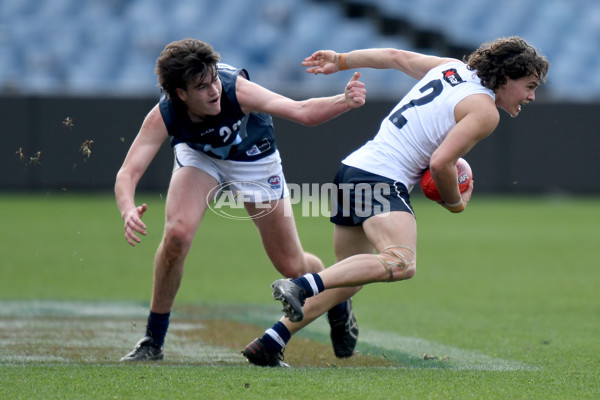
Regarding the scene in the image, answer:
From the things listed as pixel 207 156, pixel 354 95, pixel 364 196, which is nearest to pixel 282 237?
pixel 207 156

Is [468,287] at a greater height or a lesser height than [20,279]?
greater

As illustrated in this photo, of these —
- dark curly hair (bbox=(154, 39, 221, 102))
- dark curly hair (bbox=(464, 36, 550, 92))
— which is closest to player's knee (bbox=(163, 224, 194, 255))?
dark curly hair (bbox=(154, 39, 221, 102))

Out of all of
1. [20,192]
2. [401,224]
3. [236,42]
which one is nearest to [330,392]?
[401,224]

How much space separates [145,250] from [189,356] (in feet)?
24.2

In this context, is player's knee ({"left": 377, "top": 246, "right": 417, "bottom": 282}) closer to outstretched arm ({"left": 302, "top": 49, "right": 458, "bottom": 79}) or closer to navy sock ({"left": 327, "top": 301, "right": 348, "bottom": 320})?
navy sock ({"left": 327, "top": 301, "right": 348, "bottom": 320})

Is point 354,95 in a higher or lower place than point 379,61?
lower

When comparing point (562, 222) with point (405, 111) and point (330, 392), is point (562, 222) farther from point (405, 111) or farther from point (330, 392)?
point (330, 392)

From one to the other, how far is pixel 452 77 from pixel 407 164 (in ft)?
2.02

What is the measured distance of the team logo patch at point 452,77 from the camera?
5605 millimetres

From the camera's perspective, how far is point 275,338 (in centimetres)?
562

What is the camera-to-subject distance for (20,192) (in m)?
18.8

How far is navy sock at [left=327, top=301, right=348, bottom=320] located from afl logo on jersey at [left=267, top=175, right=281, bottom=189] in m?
0.92

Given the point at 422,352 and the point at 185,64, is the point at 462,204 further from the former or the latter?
the point at 185,64

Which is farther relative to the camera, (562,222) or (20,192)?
(20,192)
